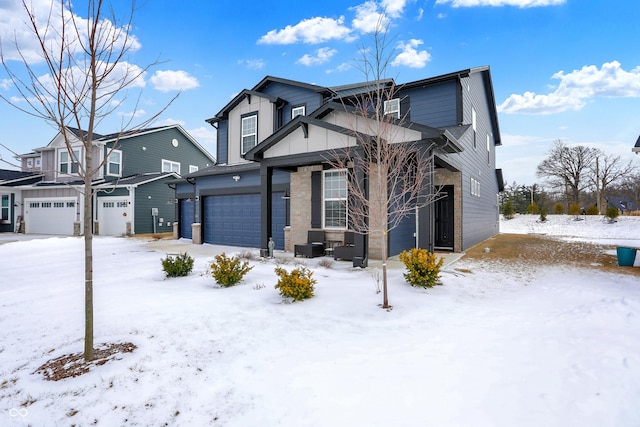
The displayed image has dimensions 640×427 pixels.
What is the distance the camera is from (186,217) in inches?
688

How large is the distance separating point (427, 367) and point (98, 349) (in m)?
3.81

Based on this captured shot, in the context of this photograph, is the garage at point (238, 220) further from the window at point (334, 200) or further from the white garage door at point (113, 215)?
the white garage door at point (113, 215)

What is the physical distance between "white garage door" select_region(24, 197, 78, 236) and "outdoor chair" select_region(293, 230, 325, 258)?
18198 mm

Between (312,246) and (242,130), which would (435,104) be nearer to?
(312,246)

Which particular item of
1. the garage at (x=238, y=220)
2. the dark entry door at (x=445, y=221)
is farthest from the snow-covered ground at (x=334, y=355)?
the garage at (x=238, y=220)

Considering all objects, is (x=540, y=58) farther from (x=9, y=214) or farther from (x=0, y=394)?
(x=9, y=214)

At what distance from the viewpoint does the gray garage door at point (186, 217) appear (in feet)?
56.5

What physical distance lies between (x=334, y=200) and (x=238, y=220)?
530 cm

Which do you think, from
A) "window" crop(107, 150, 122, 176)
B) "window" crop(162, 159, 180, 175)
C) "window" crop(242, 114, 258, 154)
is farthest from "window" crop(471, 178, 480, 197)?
"window" crop(162, 159, 180, 175)

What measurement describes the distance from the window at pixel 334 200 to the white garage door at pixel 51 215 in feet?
61.0

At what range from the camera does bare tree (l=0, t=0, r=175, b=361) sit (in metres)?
3.40

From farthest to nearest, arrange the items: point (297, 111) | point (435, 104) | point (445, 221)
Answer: point (297, 111)
point (445, 221)
point (435, 104)

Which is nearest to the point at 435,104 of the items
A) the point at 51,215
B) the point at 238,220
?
the point at 238,220

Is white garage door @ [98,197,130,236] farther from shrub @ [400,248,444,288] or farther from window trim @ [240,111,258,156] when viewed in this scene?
shrub @ [400,248,444,288]
